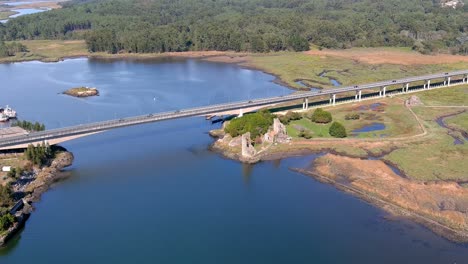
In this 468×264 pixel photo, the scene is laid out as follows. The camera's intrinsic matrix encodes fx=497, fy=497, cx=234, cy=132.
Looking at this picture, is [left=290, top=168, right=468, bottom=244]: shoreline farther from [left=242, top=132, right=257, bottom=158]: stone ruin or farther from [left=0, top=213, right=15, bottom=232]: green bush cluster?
[left=0, top=213, right=15, bottom=232]: green bush cluster

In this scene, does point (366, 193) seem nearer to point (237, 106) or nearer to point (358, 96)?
point (237, 106)

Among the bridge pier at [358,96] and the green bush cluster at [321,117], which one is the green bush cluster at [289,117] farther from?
the bridge pier at [358,96]

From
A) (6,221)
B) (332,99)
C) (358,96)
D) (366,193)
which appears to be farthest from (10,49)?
(366,193)

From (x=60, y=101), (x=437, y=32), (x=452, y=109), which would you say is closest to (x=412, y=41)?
(x=437, y=32)

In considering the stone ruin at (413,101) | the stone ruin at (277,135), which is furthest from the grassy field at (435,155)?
the stone ruin at (277,135)

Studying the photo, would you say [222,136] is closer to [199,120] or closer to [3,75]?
[199,120]
